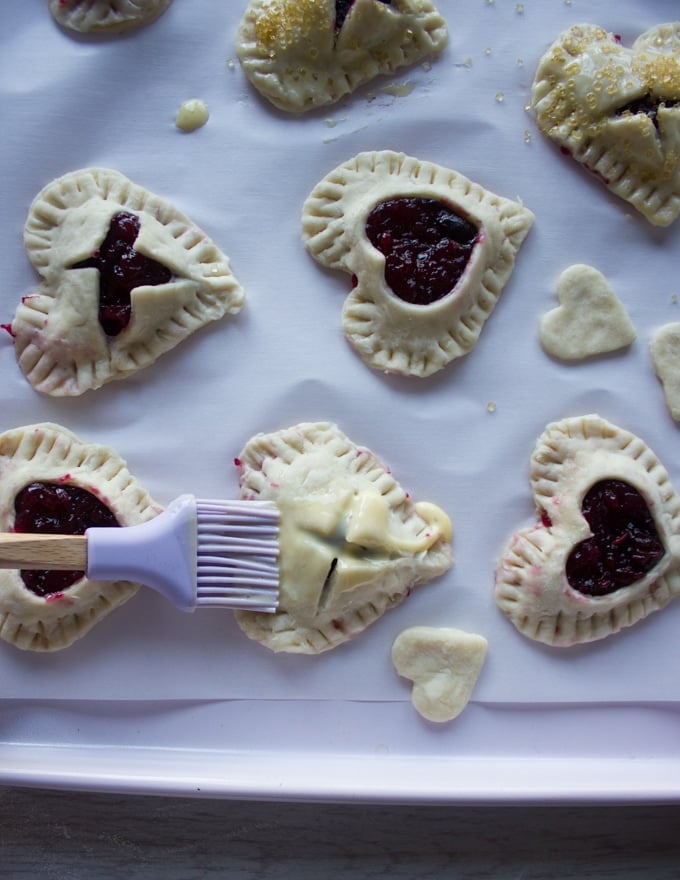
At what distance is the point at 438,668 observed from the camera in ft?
7.78

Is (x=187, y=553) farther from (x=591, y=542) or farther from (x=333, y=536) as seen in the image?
(x=591, y=542)

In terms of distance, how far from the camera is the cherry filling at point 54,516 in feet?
7.60

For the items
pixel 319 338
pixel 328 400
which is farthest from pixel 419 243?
pixel 328 400

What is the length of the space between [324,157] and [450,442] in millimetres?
821

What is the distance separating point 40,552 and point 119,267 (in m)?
0.73

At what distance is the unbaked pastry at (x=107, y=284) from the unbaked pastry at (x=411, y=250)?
308 mm

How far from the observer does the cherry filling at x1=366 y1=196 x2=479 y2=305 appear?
2379 millimetres

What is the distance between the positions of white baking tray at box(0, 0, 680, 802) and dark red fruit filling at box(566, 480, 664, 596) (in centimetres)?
18

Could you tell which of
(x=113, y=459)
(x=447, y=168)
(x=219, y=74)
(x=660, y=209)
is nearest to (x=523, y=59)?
(x=447, y=168)

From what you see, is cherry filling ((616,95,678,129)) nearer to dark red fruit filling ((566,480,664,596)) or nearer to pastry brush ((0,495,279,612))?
dark red fruit filling ((566,480,664,596))

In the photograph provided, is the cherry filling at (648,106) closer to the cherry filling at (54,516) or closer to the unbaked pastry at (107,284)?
the unbaked pastry at (107,284)

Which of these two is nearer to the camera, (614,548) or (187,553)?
(187,553)

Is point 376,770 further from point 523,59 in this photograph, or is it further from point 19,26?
point 19,26

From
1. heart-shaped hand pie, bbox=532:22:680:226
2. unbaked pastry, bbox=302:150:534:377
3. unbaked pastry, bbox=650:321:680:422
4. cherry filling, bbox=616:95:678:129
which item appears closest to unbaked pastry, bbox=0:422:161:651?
unbaked pastry, bbox=302:150:534:377
